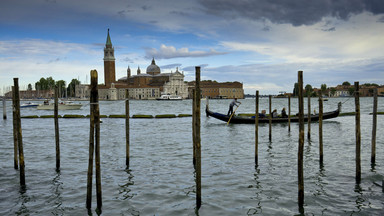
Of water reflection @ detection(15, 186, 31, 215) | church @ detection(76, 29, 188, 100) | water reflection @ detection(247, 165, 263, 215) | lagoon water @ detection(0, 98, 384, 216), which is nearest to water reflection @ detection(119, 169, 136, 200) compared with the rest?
lagoon water @ detection(0, 98, 384, 216)

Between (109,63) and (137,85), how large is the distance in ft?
44.9

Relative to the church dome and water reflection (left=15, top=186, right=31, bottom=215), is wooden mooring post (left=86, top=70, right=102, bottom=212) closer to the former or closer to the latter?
water reflection (left=15, top=186, right=31, bottom=215)

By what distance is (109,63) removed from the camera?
12512 cm

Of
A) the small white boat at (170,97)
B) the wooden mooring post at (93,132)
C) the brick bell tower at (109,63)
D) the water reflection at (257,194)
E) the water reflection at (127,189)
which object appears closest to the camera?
the wooden mooring post at (93,132)

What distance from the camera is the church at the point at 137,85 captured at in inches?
4966

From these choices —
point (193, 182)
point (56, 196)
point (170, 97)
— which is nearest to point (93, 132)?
point (56, 196)

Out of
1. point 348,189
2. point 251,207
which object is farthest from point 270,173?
point 251,207

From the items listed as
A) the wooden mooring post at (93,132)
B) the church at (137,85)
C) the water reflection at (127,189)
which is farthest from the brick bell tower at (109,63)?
the wooden mooring post at (93,132)

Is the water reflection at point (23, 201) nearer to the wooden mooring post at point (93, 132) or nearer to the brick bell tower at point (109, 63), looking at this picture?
the wooden mooring post at point (93, 132)

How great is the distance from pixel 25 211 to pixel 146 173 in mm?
3432

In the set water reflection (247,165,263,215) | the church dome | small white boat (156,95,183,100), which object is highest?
the church dome

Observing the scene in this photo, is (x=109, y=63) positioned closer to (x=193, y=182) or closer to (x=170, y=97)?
(x=170, y=97)

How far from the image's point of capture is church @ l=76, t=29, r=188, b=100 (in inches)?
4966

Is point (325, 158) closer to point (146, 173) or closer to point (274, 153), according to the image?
point (274, 153)
